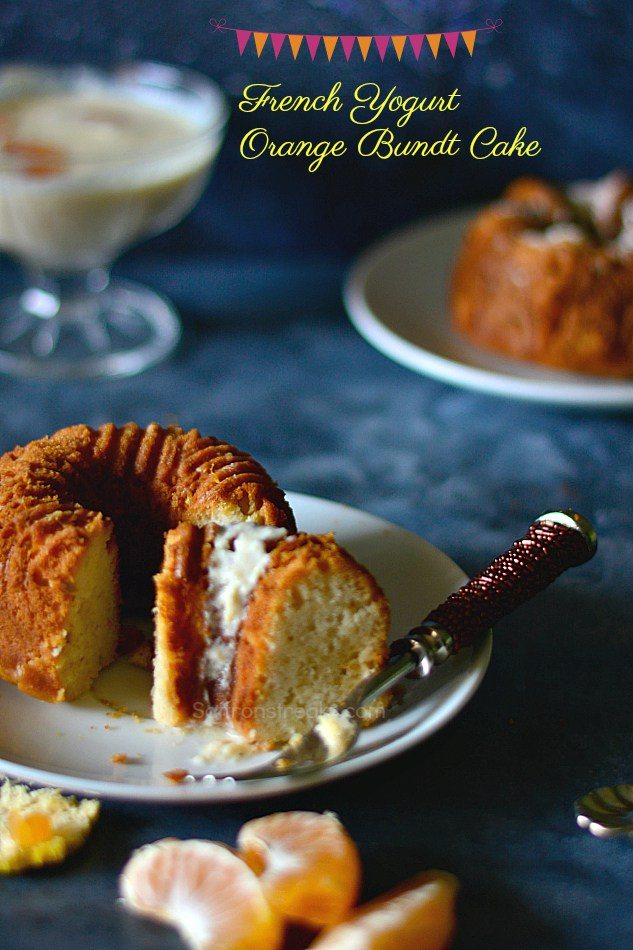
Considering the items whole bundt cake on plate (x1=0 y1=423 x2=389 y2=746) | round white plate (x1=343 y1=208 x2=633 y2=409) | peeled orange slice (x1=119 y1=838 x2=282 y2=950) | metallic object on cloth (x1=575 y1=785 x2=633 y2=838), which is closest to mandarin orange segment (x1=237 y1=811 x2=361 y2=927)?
peeled orange slice (x1=119 y1=838 x2=282 y2=950)

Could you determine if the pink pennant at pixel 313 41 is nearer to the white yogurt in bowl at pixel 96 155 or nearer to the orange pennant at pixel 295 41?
the orange pennant at pixel 295 41

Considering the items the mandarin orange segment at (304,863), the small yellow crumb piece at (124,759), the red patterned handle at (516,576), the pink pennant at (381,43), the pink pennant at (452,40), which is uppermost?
the pink pennant at (452,40)

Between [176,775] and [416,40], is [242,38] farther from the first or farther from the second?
[176,775]

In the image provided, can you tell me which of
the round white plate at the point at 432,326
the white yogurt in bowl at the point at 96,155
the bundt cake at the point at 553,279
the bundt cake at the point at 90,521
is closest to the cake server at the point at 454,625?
the bundt cake at the point at 90,521

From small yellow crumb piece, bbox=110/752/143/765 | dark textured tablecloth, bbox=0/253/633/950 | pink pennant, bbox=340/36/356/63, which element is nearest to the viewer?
dark textured tablecloth, bbox=0/253/633/950

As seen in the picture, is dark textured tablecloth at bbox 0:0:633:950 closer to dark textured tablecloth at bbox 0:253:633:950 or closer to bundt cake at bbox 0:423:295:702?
dark textured tablecloth at bbox 0:253:633:950

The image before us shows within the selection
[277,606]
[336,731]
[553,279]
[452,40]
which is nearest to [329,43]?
[452,40]
